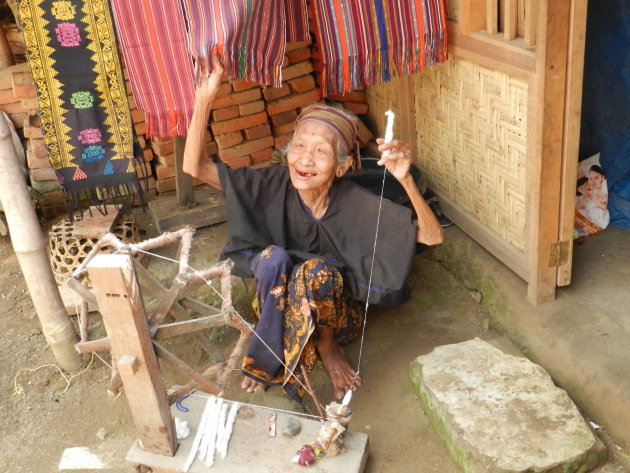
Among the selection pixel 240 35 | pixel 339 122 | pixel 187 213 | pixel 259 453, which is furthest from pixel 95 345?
pixel 187 213

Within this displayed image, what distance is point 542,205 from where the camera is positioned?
3.05 metres

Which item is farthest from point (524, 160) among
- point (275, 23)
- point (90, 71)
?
point (90, 71)

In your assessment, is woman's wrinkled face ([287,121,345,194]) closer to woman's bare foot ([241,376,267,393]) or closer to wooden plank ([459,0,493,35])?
wooden plank ([459,0,493,35])

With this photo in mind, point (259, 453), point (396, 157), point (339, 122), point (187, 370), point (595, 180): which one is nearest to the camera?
point (187, 370)

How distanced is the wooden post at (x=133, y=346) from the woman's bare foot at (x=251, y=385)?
0.67m

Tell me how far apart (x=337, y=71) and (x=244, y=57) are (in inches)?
21.4

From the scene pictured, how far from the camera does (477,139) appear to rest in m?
3.49

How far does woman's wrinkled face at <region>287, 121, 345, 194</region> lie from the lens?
10.3 feet

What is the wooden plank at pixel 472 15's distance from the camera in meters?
3.22

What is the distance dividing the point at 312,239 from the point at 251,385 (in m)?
0.75

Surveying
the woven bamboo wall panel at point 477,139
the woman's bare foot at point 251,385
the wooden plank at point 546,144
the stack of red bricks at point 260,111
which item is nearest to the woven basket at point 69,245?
the stack of red bricks at point 260,111

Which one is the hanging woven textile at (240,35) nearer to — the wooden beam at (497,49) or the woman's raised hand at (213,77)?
the woman's raised hand at (213,77)

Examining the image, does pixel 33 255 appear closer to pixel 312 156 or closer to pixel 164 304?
pixel 164 304

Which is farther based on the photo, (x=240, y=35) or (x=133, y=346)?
(x=240, y=35)
